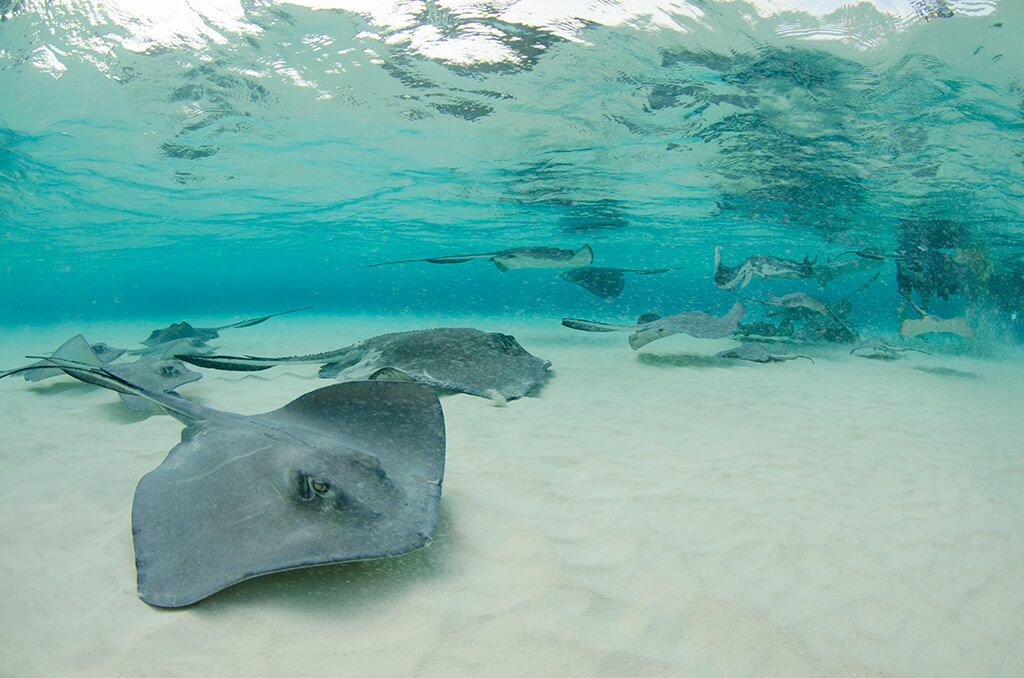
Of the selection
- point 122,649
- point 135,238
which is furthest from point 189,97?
point 135,238

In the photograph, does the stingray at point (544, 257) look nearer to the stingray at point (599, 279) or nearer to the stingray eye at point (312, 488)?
the stingray at point (599, 279)

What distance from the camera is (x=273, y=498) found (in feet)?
6.79

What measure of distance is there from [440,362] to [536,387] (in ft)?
4.32

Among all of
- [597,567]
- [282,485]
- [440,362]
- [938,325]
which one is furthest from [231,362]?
[938,325]

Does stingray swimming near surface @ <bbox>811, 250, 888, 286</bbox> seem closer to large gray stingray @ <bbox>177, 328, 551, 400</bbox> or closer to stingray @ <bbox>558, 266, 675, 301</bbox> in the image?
stingray @ <bbox>558, 266, 675, 301</bbox>

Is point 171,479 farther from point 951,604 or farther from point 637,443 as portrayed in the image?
point 951,604

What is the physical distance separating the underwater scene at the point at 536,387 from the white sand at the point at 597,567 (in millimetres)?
19

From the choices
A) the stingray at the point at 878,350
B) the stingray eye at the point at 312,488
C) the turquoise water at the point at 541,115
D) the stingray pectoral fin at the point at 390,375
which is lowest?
the stingray at the point at 878,350

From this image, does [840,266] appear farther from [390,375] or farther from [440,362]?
[390,375]

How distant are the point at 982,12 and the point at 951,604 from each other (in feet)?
31.5

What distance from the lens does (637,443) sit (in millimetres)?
4172

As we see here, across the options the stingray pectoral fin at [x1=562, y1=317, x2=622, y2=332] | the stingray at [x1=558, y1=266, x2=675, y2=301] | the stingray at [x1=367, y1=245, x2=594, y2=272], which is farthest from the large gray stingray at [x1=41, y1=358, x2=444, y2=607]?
A: the stingray at [x1=558, y1=266, x2=675, y2=301]

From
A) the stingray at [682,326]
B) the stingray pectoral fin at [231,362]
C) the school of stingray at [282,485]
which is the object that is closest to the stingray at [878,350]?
the stingray at [682,326]

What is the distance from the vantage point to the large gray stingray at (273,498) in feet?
5.86
